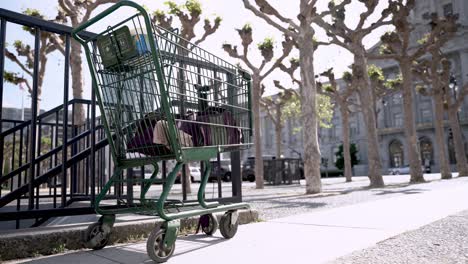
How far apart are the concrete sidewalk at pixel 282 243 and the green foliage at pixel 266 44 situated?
14052 mm

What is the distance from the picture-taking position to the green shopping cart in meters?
2.43

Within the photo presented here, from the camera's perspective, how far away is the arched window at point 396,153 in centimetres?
4896

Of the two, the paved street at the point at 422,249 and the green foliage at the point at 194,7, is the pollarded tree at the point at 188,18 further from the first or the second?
the paved street at the point at 422,249

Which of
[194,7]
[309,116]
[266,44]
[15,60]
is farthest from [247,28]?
[15,60]

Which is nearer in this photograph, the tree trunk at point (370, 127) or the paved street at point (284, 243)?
the paved street at point (284, 243)

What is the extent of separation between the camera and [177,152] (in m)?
2.48

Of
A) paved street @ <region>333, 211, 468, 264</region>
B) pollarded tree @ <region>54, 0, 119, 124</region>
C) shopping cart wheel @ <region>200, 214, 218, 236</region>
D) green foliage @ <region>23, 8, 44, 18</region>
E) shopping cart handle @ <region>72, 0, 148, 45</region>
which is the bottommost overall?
paved street @ <region>333, 211, 468, 264</region>

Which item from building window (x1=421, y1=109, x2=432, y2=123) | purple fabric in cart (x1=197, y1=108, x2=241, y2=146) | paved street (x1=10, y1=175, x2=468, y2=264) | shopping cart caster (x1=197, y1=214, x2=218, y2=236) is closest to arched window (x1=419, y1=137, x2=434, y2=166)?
building window (x1=421, y1=109, x2=432, y2=123)

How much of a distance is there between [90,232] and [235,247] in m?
1.20

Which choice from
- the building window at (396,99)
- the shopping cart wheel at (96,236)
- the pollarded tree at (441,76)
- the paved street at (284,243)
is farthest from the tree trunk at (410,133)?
the building window at (396,99)

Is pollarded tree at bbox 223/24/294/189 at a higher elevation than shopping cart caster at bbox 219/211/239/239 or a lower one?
higher

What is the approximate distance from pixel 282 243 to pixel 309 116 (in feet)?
26.4

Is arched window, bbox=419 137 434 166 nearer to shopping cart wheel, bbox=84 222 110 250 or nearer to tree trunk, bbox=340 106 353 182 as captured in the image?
tree trunk, bbox=340 106 353 182

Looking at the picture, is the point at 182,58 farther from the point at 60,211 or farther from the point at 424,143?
the point at 424,143
